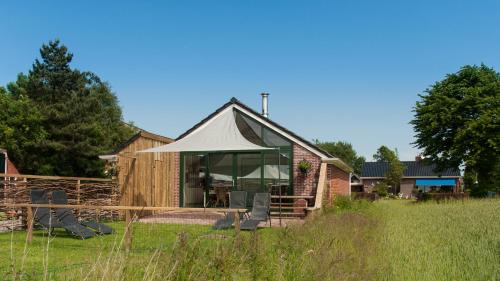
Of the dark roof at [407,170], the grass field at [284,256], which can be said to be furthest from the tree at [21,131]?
the dark roof at [407,170]

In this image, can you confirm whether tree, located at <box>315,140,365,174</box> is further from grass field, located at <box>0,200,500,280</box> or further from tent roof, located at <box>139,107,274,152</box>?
grass field, located at <box>0,200,500,280</box>

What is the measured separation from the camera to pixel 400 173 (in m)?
53.4

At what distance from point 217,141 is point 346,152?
72.9 meters

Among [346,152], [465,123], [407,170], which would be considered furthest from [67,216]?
[346,152]

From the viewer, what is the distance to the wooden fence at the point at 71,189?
12648 millimetres

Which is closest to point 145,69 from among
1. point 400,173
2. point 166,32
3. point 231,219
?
point 166,32

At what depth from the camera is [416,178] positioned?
5762 centimetres

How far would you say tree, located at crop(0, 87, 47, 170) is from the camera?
3334cm

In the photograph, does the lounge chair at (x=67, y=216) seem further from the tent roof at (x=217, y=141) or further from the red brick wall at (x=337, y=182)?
the red brick wall at (x=337, y=182)

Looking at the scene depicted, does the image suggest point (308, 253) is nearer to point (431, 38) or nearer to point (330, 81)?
point (431, 38)

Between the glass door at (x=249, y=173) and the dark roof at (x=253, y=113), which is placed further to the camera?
the glass door at (x=249, y=173)

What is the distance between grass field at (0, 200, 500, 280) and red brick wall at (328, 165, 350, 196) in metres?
8.29

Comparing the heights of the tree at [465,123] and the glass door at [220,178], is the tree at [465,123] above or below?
above

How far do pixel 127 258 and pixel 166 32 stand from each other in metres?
14.6
